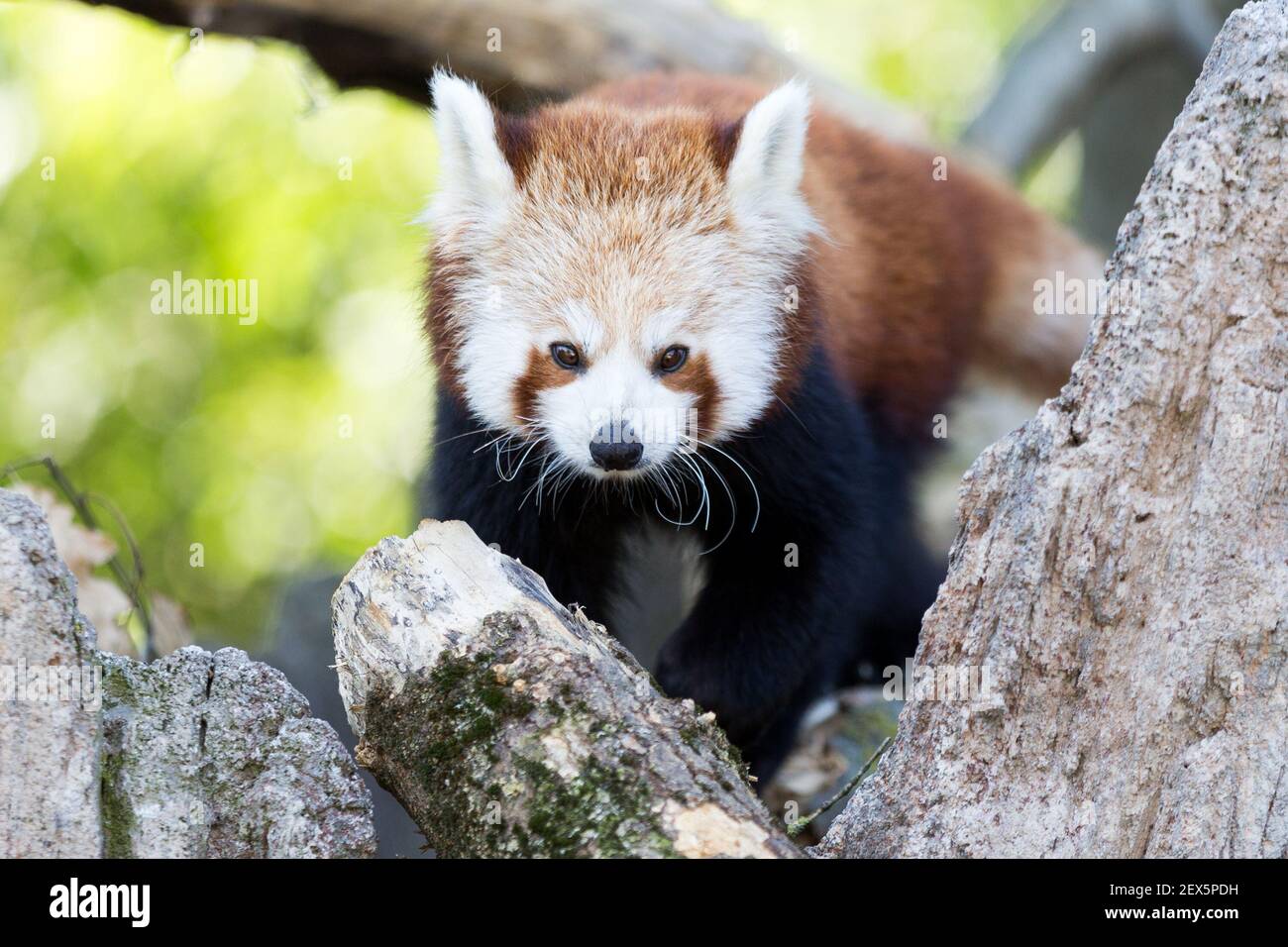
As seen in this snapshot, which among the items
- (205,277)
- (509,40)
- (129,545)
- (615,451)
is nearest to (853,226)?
(615,451)

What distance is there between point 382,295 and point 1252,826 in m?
8.50

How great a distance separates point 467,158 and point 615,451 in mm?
1022

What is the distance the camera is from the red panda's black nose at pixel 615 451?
3268mm

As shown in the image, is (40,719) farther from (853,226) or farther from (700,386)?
(853,226)

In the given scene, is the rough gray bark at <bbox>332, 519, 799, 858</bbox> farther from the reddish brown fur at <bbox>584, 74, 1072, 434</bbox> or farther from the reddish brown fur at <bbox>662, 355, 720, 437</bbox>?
the reddish brown fur at <bbox>584, 74, 1072, 434</bbox>

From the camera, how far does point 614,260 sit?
11.7 feet

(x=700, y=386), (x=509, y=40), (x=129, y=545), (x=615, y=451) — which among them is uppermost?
(x=509, y=40)

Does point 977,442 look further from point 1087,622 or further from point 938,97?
point 938,97

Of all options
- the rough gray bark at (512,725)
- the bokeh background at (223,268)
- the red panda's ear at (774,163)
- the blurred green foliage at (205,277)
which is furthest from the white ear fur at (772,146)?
the blurred green foliage at (205,277)

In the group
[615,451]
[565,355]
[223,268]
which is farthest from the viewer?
[223,268]

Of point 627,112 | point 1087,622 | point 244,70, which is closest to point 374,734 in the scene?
point 1087,622

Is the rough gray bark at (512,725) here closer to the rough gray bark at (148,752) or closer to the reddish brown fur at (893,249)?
the rough gray bark at (148,752)

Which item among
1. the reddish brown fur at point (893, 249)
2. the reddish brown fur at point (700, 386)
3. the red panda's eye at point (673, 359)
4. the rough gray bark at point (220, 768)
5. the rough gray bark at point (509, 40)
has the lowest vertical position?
the rough gray bark at point (220, 768)

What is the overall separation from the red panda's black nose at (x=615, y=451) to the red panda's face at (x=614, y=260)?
0.11m
